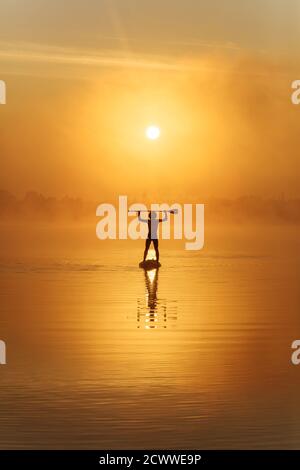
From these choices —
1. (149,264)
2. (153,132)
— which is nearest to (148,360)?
(149,264)

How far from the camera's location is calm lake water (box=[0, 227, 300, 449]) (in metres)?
6.27

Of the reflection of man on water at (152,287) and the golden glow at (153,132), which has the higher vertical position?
the golden glow at (153,132)

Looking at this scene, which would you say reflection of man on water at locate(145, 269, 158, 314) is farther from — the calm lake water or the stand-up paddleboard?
the stand-up paddleboard

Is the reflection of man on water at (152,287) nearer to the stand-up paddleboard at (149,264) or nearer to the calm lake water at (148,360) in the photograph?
the calm lake water at (148,360)

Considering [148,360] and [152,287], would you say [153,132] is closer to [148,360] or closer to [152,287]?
[152,287]

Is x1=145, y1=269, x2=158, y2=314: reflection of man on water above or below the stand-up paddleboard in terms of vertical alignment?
below

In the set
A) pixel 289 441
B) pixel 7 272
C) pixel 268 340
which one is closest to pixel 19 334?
pixel 268 340

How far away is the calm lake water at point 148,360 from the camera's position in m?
6.27

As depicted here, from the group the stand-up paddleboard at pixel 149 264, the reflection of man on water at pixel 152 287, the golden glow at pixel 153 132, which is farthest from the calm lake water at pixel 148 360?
the golden glow at pixel 153 132

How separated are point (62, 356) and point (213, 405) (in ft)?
6.50

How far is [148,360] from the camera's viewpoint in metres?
8.30

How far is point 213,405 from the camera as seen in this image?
674 cm

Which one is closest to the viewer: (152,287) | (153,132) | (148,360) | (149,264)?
(148,360)

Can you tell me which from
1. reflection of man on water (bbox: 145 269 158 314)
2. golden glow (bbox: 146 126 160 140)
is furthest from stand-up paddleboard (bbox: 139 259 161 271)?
golden glow (bbox: 146 126 160 140)
